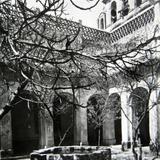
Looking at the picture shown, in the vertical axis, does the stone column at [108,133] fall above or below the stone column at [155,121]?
below

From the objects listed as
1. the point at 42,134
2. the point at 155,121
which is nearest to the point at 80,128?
the point at 42,134

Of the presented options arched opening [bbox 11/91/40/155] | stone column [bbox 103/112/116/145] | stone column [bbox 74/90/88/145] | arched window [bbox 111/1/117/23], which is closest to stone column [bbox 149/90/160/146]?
stone column [bbox 74/90/88/145]

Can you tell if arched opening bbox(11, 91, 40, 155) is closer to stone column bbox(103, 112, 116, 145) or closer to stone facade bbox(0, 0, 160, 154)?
stone facade bbox(0, 0, 160, 154)

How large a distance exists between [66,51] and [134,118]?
15.1 meters

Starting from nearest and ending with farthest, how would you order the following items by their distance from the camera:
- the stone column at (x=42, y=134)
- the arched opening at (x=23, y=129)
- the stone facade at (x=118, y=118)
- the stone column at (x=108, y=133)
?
the stone facade at (x=118, y=118)
the stone column at (x=42, y=134)
the stone column at (x=108, y=133)
the arched opening at (x=23, y=129)

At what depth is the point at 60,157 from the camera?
436 inches

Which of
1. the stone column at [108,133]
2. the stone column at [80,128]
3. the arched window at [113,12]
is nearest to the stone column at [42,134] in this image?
the stone column at [80,128]

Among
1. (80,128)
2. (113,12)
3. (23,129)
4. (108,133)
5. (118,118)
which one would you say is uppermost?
(113,12)

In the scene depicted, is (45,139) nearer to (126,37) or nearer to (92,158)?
(92,158)

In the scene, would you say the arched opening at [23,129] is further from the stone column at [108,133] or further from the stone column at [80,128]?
the stone column at [108,133]

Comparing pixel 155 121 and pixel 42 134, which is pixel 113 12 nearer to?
pixel 155 121

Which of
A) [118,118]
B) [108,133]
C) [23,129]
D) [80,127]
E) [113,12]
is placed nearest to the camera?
[118,118]

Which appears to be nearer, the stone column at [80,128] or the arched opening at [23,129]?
the stone column at [80,128]

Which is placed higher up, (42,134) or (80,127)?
(80,127)
